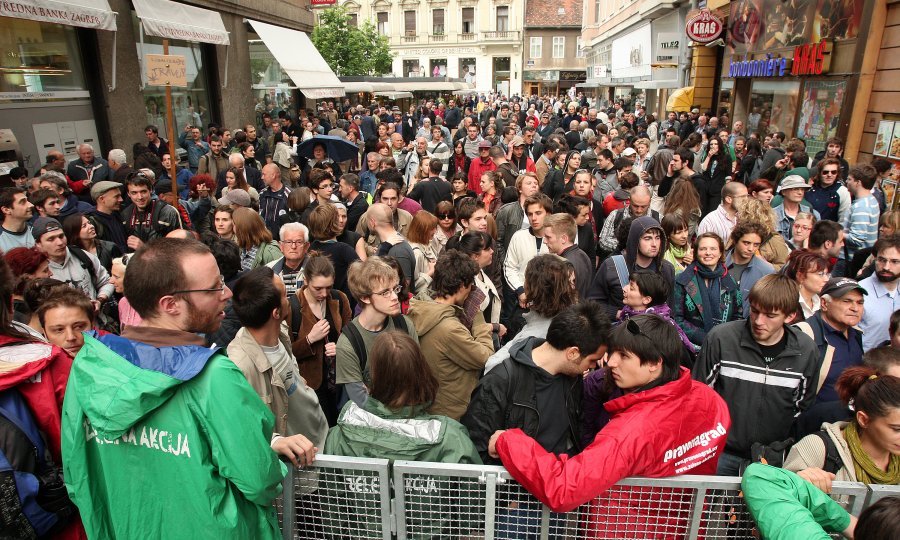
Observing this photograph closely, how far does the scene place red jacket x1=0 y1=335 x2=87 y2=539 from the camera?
6.29 ft

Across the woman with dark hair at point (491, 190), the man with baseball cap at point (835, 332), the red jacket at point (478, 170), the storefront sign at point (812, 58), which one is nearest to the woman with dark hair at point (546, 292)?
the man with baseball cap at point (835, 332)

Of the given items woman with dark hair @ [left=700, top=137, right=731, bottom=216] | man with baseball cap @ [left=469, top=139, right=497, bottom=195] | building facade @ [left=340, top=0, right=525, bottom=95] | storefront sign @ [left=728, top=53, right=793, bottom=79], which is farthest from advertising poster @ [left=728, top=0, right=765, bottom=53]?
building facade @ [left=340, top=0, right=525, bottom=95]

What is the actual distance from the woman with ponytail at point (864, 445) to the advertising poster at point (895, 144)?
31.3 feet

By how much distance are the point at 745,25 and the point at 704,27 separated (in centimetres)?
117

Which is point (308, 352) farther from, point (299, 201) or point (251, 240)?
point (299, 201)

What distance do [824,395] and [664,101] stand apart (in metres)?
25.9

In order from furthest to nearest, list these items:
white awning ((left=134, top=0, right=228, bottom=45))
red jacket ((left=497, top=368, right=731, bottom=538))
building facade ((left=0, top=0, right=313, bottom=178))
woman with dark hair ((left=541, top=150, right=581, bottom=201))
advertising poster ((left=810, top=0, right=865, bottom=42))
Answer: white awning ((left=134, top=0, right=228, bottom=45)), advertising poster ((left=810, top=0, right=865, bottom=42)), building facade ((left=0, top=0, right=313, bottom=178)), woman with dark hair ((left=541, top=150, right=581, bottom=201)), red jacket ((left=497, top=368, right=731, bottom=538))

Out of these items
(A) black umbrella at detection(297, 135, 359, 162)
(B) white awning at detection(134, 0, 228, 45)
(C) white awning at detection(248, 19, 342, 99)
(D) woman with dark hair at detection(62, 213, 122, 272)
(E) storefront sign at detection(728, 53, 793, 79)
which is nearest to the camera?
(D) woman with dark hair at detection(62, 213, 122, 272)

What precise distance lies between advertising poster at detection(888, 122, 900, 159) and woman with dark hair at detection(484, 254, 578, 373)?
9308 millimetres

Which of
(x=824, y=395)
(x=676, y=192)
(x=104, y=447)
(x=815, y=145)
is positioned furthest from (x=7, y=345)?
(x=815, y=145)

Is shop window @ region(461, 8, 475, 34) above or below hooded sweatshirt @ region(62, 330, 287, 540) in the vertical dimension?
above

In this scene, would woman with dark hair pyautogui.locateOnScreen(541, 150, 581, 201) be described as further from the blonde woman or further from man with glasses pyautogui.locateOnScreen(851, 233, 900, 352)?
man with glasses pyautogui.locateOnScreen(851, 233, 900, 352)

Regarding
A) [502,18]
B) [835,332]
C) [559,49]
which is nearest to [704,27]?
[835,332]

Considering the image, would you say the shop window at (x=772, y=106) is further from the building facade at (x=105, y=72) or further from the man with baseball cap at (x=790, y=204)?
the building facade at (x=105, y=72)
